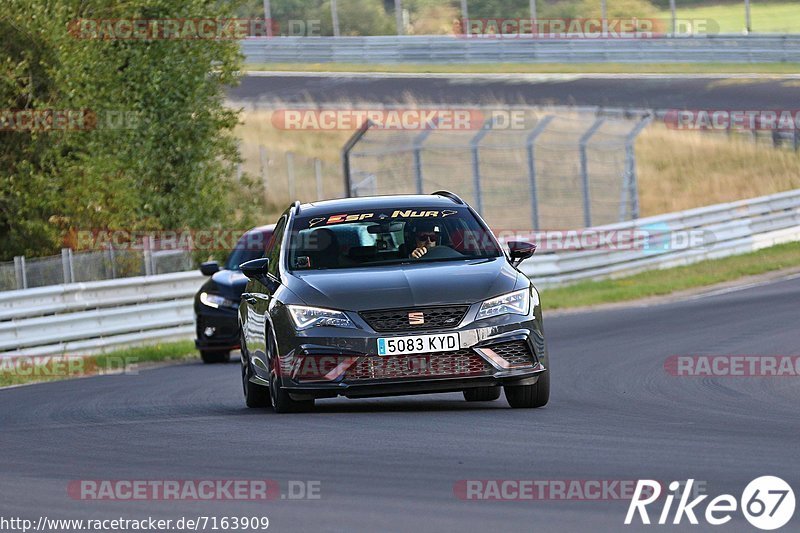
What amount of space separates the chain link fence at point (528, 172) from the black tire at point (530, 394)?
53.6ft

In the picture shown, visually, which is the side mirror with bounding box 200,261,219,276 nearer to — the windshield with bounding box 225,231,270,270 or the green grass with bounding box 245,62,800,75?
the windshield with bounding box 225,231,270,270

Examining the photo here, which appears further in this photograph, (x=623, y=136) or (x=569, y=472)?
(x=623, y=136)

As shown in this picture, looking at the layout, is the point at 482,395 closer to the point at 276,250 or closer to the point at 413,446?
the point at 276,250

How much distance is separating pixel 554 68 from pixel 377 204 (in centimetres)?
3524

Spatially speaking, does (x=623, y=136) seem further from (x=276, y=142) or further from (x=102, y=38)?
(x=276, y=142)

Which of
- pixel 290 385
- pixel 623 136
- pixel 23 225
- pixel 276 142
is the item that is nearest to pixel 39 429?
pixel 290 385

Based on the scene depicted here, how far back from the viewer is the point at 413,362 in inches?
415

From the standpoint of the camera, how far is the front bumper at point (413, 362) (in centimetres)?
1055

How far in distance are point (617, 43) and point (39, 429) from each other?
35.8 meters

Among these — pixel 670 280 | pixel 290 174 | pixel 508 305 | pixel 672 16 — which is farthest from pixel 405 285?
pixel 672 16

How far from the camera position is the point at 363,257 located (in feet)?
38.1

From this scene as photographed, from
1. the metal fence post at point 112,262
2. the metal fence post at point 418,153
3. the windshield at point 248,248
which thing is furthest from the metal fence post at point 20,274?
the metal fence post at point 418,153

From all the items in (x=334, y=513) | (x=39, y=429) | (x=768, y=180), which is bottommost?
(x=768, y=180)

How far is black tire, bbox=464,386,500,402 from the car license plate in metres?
1.73
